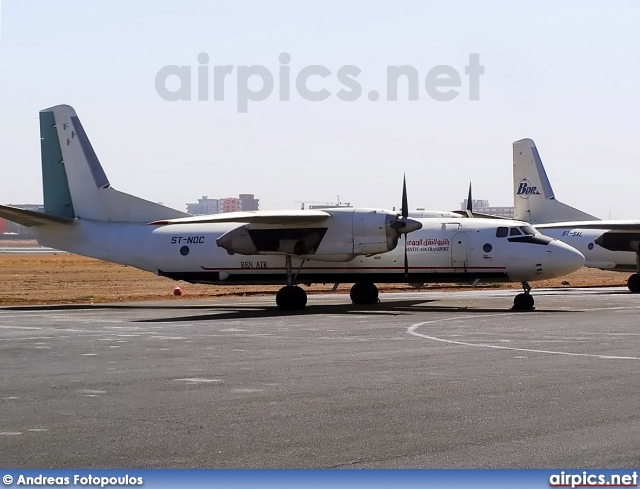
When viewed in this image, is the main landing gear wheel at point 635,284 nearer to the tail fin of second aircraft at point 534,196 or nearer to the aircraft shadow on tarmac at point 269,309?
the tail fin of second aircraft at point 534,196

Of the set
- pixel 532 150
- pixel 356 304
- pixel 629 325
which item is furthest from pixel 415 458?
pixel 532 150

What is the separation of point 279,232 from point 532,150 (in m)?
28.2

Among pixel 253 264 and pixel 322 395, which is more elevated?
pixel 253 264

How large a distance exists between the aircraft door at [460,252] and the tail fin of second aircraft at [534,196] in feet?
80.5

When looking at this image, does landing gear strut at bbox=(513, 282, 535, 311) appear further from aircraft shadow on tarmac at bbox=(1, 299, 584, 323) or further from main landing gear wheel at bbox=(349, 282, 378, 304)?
main landing gear wheel at bbox=(349, 282, 378, 304)

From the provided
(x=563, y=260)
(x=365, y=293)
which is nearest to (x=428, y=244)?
(x=365, y=293)

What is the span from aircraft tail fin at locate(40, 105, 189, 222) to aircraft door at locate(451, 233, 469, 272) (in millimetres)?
10567

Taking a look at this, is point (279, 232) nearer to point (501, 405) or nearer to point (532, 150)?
point (501, 405)

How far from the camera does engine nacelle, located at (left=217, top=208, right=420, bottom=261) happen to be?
33406mm

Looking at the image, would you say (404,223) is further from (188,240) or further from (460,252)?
(188,240)

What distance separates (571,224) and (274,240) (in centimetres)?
1981

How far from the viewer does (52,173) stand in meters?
39.2

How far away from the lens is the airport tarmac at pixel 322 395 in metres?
9.73

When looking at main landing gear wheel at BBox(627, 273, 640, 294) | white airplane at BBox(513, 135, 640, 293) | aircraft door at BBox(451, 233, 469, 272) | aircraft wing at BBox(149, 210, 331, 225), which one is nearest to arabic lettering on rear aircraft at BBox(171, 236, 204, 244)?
aircraft wing at BBox(149, 210, 331, 225)
